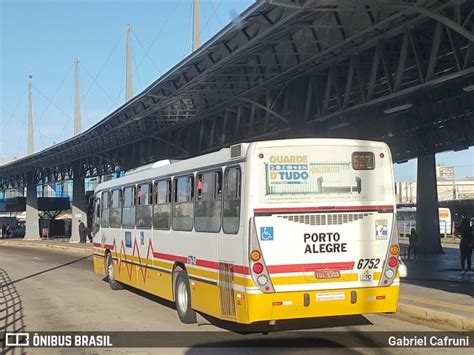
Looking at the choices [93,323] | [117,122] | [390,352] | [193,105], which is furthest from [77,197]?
[390,352]

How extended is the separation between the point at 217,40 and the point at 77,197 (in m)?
42.9

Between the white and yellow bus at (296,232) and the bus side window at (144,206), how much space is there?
3076 millimetres

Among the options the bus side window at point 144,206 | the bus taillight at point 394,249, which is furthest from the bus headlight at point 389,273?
the bus side window at point 144,206

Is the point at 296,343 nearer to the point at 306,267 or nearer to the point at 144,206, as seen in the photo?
the point at 306,267

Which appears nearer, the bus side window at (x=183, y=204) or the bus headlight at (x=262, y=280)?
the bus headlight at (x=262, y=280)

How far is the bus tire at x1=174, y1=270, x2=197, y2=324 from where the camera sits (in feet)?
35.1

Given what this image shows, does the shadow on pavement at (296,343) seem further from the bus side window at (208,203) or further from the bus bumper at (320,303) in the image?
the bus side window at (208,203)

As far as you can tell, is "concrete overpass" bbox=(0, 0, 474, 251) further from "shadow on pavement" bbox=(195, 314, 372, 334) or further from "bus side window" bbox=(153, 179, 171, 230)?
"shadow on pavement" bbox=(195, 314, 372, 334)

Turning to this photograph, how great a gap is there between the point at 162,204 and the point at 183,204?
50.6 inches

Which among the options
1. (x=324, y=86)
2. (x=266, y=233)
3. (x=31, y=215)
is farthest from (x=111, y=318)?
(x=31, y=215)

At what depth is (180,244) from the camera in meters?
11.1

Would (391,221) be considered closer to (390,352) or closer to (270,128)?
(390,352)

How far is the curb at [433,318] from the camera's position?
9.41 m

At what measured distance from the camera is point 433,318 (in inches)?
397
